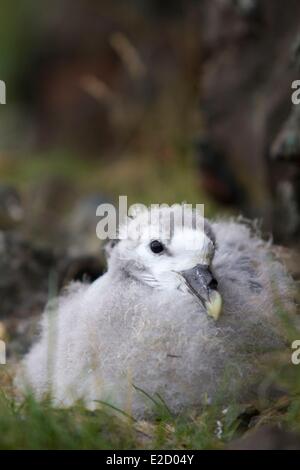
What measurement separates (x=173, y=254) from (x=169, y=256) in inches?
0.9

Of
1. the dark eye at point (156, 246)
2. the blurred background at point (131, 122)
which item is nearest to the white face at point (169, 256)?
the dark eye at point (156, 246)

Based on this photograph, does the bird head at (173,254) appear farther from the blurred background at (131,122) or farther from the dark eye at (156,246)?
the blurred background at (131,122)

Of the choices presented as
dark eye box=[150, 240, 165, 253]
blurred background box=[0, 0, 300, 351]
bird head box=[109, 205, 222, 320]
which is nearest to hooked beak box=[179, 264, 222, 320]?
bird head box=[109, 205, 222, 320]

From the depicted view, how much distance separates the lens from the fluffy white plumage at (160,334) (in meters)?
3.45

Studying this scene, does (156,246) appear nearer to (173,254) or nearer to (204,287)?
(173,254)

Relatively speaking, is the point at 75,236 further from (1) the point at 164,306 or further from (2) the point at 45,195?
(1) the point at 164,306

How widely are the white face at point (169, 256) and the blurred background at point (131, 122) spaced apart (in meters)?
1.48

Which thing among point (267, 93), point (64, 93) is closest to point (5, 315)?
point (267, 93)

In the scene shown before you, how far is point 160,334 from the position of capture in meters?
3.48

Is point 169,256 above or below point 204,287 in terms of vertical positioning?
above

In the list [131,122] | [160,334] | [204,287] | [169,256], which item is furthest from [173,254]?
[131,122]

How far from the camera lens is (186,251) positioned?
3.58m

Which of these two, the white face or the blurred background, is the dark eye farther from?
the blurred background

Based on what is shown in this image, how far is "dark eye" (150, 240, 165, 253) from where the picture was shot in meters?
3.66
